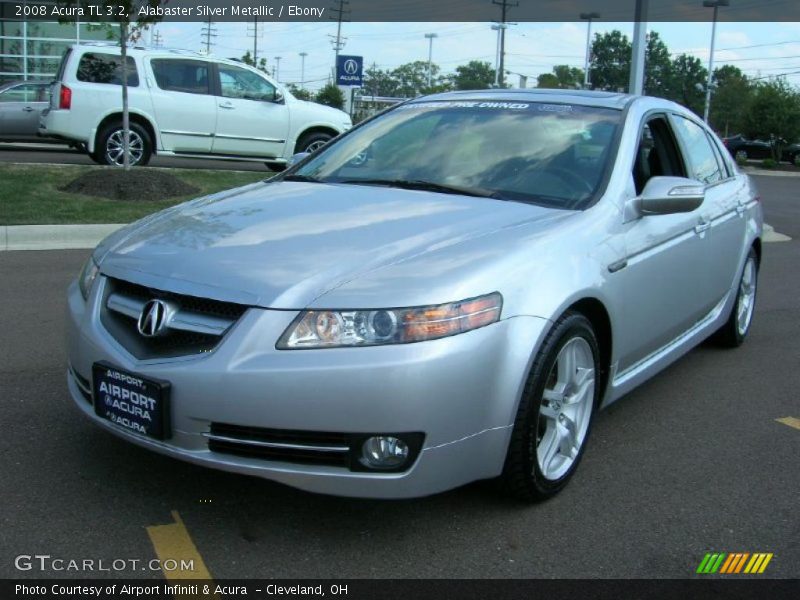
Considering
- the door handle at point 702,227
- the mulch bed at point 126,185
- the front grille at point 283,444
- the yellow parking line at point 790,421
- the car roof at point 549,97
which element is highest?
the car roof at point 549,97

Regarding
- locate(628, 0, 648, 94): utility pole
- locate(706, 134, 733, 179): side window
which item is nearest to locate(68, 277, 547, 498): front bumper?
locate(706, 134, 733, 179): side window

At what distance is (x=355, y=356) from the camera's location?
2.72m

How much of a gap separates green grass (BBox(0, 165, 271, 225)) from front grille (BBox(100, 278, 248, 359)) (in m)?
6.79

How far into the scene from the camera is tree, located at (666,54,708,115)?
89812 mm

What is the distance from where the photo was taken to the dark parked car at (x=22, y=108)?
677 inches

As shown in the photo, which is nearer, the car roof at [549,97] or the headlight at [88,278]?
the headlight at [88,278]

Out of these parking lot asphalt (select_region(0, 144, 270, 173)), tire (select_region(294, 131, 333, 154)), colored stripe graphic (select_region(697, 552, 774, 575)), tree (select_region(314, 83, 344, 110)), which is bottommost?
colored stripe graphic (select_region(697, 552, 774, 575))

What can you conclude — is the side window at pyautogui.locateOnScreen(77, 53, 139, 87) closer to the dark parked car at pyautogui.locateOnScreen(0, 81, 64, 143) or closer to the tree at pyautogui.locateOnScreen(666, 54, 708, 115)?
the dark parked car at pyautogui.locateOnScreen(0, 81, 64, 143)

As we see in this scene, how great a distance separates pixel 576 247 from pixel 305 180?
157cm

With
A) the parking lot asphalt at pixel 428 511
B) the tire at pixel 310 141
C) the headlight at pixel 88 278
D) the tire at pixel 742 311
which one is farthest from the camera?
the tire at pixel 310 141

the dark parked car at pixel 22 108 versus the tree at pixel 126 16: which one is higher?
the tree at pixel 126 16
